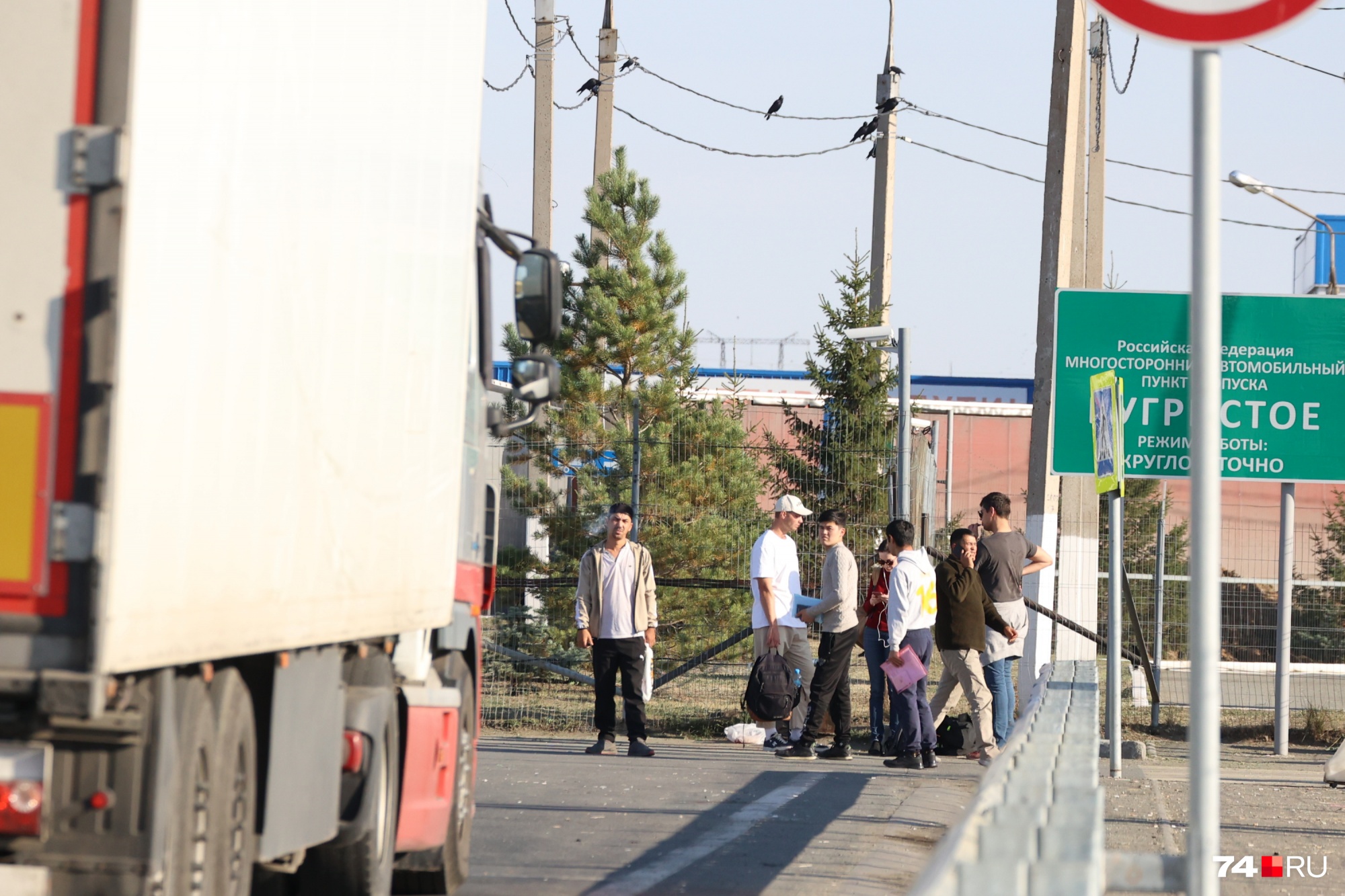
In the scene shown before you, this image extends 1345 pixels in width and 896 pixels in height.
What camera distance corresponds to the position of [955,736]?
561 inches

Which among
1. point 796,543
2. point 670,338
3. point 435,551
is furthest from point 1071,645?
point 435,551

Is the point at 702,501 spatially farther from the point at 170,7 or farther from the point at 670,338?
the point at 170,7

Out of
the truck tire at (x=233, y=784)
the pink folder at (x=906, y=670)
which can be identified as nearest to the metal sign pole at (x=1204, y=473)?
the truck tire at (x=233, y=784)

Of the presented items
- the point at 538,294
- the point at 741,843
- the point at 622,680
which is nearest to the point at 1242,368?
the point at 622,680

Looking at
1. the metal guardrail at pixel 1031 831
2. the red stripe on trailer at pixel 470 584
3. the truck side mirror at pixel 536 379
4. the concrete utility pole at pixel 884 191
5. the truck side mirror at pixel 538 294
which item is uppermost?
the concrete utility pole at pixel 884 191

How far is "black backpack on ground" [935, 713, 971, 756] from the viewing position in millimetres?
14214

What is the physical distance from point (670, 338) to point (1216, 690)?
17790 millimetres

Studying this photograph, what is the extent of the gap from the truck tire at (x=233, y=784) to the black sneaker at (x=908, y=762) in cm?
848

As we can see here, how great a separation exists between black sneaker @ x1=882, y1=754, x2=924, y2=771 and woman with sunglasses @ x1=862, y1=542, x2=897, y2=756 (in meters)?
0.51

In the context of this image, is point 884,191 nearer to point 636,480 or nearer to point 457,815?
point 636,480

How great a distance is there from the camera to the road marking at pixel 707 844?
24.8ft

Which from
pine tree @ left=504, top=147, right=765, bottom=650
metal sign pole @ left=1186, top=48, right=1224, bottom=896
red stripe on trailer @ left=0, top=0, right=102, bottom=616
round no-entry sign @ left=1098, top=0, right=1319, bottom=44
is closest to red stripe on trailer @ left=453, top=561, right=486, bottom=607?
red stripe on trailer @ left=0, top=0, right=102, bottom=616

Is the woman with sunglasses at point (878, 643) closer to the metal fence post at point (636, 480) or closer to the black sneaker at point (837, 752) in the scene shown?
the black sneaker at point (837, 752)

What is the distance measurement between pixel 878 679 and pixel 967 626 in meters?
0.89
